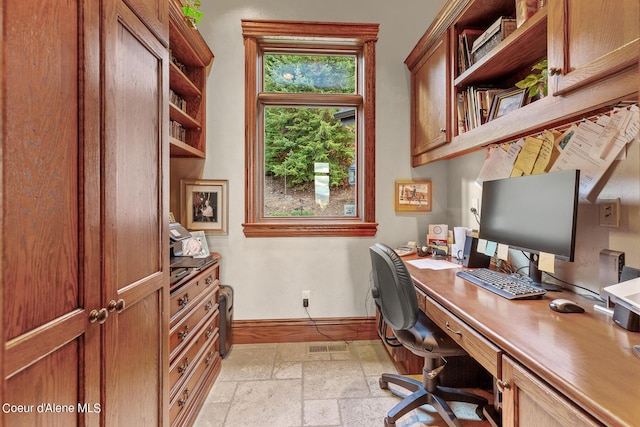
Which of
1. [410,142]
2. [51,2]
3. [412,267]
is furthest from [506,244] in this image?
[51,2]

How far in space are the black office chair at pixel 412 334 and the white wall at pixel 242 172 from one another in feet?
2.75

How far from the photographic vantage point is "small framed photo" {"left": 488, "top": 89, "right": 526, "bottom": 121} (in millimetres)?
1411

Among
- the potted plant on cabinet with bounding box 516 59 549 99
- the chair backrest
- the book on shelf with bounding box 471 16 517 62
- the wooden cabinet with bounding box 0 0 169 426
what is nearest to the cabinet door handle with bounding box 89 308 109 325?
the wooden cabinet with bounding box 0 0 169 426

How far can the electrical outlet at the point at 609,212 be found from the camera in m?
1.16

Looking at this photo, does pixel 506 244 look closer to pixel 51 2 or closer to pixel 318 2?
pixel 51 2

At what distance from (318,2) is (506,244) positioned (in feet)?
7.91

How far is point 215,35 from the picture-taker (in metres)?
2.33

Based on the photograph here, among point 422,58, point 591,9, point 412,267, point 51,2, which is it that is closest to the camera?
point 51,2

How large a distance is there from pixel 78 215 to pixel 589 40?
1.70m

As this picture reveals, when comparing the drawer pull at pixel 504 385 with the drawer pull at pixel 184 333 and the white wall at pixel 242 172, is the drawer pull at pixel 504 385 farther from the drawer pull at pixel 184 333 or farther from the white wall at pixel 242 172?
the white wall at pixel 242 172

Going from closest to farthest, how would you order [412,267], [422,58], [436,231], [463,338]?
[463,338]
[412,267]
[422,58]
[436,231]

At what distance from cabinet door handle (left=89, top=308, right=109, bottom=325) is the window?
1567 mm

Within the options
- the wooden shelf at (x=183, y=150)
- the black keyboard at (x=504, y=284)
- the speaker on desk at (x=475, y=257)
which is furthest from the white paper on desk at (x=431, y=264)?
the wooden shelf at (x=183, y=150)

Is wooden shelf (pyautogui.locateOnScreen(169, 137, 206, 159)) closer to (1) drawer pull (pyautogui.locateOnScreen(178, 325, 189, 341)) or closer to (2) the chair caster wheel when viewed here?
(1) drawer pull (pyautogui.locateOnScreen(178, 325, 189, 341))
